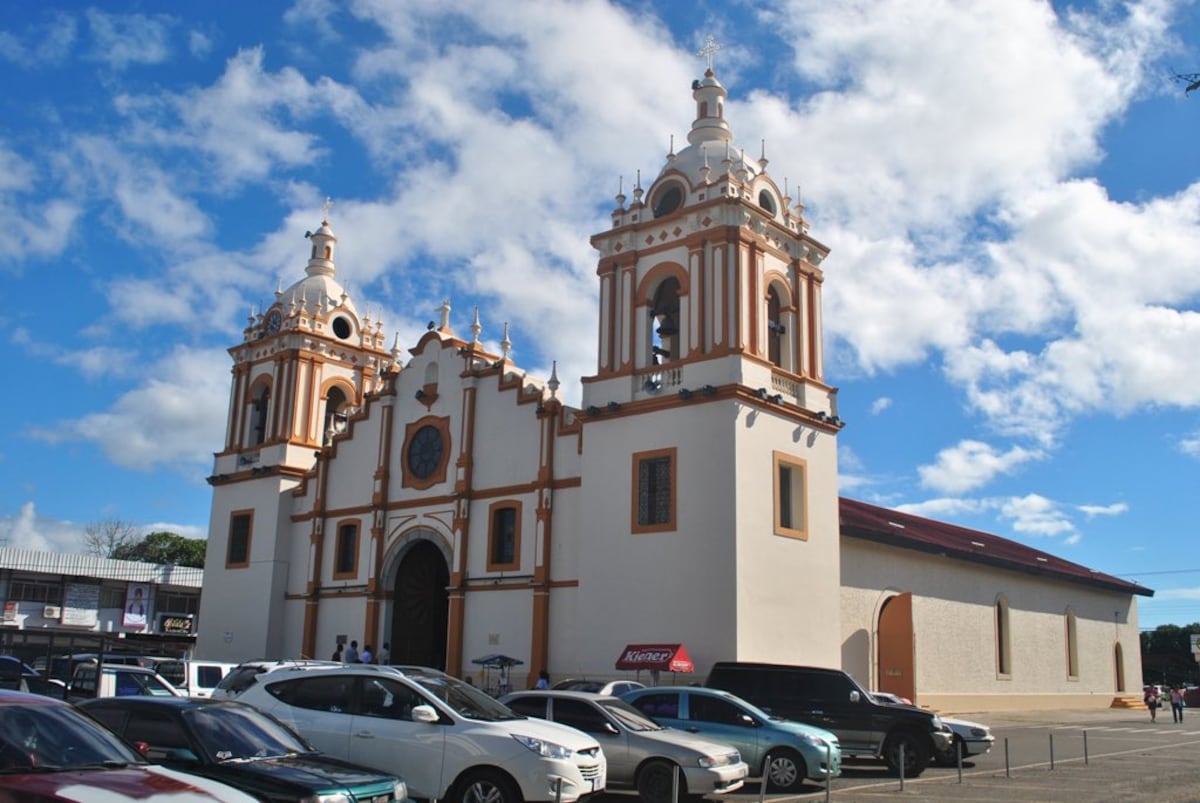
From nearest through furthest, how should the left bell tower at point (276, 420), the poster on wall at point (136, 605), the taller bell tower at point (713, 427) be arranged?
the taller bell tower at point (713, 427) → the left bell tower at point (276, 420) → the poster on wall at point (136, 605)

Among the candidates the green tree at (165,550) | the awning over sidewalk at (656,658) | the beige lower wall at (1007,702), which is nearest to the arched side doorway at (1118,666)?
the beige lower wall at (1007,702)

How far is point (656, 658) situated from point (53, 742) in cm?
1789

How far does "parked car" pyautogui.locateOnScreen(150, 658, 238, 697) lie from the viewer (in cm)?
2238

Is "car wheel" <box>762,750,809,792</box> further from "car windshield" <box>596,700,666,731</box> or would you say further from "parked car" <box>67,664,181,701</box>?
"parked car" <box>67,664,181,701</box>

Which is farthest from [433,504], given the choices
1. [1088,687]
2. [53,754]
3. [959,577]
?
[1088,687]

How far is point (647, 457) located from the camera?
27250mm

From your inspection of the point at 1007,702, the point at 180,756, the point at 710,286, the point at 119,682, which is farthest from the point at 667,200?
the point at 180,756

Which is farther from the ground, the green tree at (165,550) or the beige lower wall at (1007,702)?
the green tree at (165,550)

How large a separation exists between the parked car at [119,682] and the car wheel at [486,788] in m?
9.42

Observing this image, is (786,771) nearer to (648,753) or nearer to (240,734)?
(648,753)

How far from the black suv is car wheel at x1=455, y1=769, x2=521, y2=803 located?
8.95 m

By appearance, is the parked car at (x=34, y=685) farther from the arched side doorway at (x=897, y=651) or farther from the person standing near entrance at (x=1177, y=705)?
the person standing near entrance at (x=1177, y=705)

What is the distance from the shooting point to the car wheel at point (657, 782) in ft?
46.8

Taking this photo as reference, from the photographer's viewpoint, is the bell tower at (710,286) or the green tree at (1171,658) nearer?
the bell tower at (710,286)
